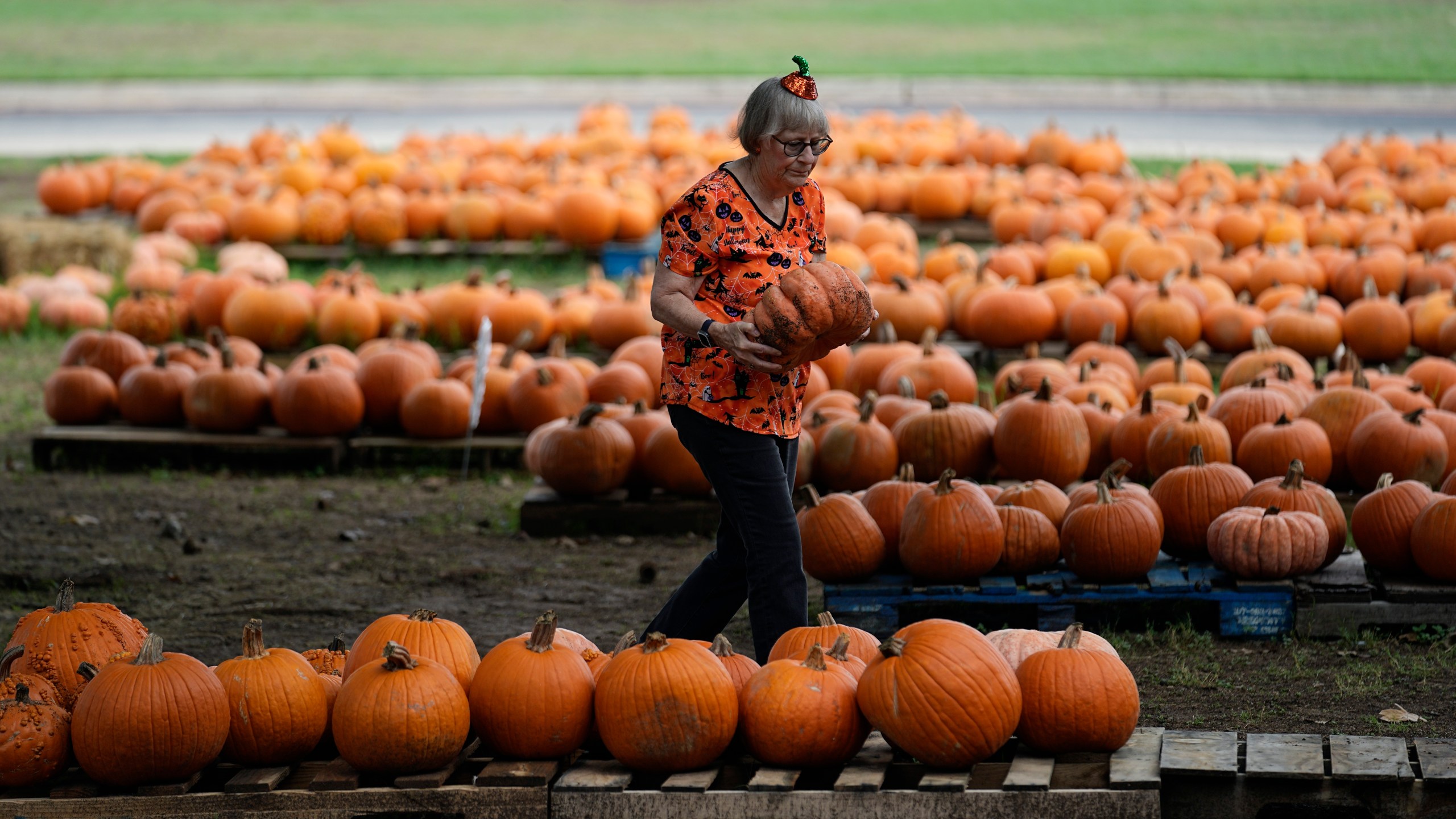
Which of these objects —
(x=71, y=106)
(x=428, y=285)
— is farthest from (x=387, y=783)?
(x=71, y=106)

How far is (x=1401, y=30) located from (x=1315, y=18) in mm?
2813

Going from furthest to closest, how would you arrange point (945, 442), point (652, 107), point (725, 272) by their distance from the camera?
point (652, 107), point (945, 442), point (725, 272)

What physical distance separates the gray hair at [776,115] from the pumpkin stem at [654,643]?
1.26m

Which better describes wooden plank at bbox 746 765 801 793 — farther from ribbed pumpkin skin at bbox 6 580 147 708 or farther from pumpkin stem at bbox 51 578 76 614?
pumpkin stem at bbox 51 578 76 614

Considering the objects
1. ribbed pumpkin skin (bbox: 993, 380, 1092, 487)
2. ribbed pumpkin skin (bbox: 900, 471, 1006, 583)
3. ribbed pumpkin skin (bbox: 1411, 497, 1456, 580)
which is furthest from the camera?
ribbed pumpkin skin (bbox: 993, 380, 1092, 487)

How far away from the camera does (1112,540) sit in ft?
16.9

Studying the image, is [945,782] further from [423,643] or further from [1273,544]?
[1273,544]

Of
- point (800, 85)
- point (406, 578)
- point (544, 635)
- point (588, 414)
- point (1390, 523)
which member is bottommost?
point (406, 578)

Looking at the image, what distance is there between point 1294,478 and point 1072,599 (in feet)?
2.93

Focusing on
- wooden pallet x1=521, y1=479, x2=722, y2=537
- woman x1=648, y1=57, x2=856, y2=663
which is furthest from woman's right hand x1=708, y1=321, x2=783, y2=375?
wooden pallet x1=521, y1=479, x2=722, y2=537

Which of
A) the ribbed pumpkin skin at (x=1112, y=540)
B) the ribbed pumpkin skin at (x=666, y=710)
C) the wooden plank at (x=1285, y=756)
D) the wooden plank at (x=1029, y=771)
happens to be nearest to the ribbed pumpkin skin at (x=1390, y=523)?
the ribbed pumpkin skin at (x=1112, y=540)

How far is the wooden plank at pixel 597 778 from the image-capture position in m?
3.55

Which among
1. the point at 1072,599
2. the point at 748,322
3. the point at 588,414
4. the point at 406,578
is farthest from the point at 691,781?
the point at 588,414

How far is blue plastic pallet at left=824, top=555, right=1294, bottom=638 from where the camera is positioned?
17.0ft
